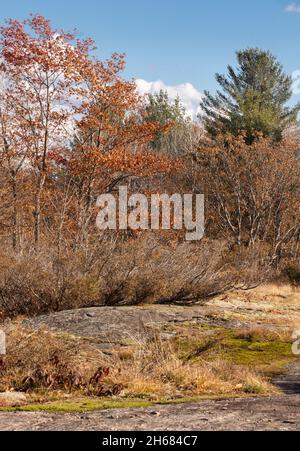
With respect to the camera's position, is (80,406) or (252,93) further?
(252,93)

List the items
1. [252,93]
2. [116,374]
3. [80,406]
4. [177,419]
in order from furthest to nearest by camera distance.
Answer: [252,93] < [116,374] < [80,406] < [177,419]

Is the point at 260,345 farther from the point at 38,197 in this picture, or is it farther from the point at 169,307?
the point at 38,197

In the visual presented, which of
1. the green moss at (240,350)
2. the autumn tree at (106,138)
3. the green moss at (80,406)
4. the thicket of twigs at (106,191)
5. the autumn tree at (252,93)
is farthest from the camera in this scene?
the autumn tree at (252,93)

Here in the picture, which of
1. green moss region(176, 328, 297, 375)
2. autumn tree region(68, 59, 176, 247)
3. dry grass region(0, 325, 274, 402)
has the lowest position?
green moss region(176, 328, 297, 375)

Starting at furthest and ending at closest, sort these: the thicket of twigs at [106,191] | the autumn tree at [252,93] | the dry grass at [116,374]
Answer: the autumn tree at [252,93]
the thicket of twigs at [106,191]
the dry grass at [116,374]

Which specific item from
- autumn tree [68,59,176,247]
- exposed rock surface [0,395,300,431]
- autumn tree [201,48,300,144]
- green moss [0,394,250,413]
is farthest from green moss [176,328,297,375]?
autumn tree [201,48,300,144]

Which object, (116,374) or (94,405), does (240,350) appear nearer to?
(116,374)

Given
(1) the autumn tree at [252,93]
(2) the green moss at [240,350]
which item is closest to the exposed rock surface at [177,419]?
(2) the green moss at [240,350]

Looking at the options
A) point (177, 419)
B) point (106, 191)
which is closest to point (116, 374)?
point (177, 419)

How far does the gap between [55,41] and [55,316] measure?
1605cm

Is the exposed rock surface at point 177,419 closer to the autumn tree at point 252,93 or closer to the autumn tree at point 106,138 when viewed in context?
the autumn tree at point 106,138

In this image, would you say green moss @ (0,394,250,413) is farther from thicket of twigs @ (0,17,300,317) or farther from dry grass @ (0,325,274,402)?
thicket of twigs @ (0,17,300,317)

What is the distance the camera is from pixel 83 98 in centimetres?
2767

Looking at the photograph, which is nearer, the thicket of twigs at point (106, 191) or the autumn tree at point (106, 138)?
the thicket of twigs at point (106, 191)
